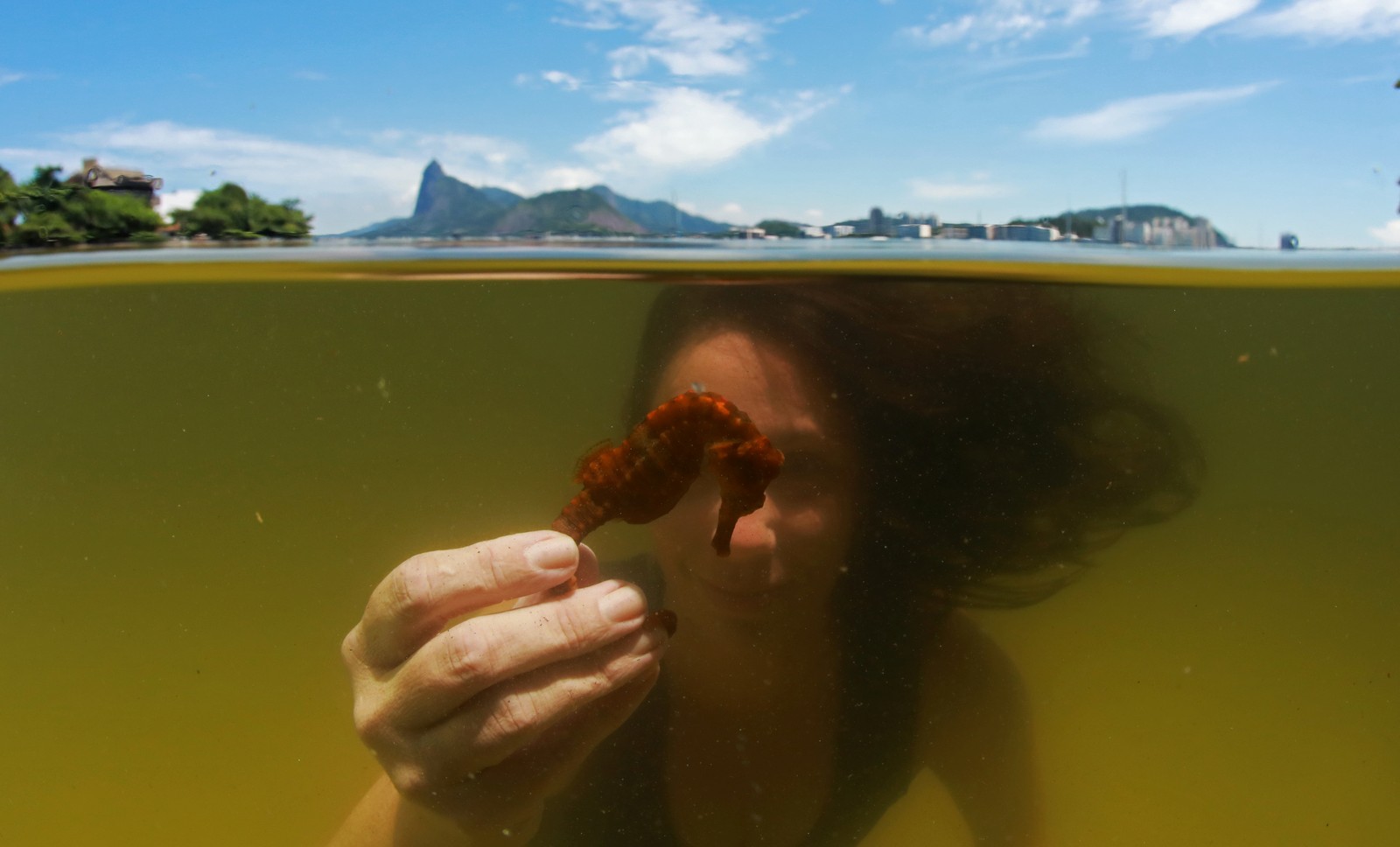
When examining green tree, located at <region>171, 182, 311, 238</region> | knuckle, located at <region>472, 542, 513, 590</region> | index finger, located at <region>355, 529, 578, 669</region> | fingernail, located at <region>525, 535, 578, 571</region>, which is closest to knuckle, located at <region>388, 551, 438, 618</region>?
index finger, located at <region>355, 529, 578, 669</region>

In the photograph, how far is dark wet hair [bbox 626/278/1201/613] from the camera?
11.5 ft

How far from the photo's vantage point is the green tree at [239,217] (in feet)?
13.2

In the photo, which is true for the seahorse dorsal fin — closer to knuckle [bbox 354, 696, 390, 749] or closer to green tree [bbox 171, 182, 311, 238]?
knuckle [bbox 354, 696, 390, 749]

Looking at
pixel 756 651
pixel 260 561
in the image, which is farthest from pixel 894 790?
pixel 260 561

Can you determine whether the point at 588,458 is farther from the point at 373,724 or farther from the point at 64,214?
the point at 64,214

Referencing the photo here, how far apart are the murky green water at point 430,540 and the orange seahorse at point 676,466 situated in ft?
3.24

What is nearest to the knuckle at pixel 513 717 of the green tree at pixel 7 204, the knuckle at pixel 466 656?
the knuckle at pixel 466 656

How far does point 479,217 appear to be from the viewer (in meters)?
4.15

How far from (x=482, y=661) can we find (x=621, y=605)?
1.38 ft

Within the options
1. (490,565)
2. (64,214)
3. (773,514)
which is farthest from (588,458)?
(64,214)

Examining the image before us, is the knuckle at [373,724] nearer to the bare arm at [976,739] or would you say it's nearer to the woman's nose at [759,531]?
the woman's nose at [759,531]

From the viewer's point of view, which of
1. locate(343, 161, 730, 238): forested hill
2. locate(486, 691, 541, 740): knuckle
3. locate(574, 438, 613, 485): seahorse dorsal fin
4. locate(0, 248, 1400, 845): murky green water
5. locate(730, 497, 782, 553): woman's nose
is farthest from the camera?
locate(0, 248, 1400, 845): murky green water

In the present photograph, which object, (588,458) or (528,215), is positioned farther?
(528,215)

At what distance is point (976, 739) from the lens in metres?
3.54
